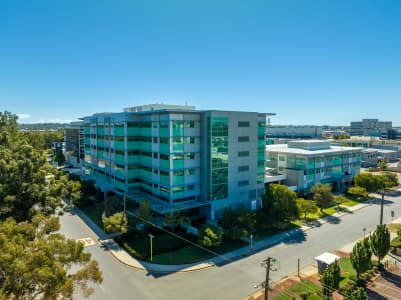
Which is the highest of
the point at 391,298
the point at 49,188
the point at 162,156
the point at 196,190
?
the point at 162,156

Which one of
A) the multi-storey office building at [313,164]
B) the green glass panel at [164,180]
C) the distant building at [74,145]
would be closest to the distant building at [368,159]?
the multi-storey office building at [313,164]

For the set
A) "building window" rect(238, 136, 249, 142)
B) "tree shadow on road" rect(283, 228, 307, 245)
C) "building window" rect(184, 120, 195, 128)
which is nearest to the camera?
"tree shadow on road" rect(283, 228, 307, 245)

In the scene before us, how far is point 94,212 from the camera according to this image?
49.0m

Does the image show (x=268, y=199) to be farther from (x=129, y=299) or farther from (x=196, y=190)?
(x=129, y=299)

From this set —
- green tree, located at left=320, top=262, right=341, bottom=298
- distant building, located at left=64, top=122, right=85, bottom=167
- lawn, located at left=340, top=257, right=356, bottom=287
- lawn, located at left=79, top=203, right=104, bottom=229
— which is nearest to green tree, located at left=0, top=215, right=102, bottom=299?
green tree, located at left=320, top=262, right=341, bottom=298

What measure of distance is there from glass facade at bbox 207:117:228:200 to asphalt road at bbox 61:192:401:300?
12.5 meters

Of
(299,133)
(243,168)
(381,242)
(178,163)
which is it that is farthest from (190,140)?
(299,133)

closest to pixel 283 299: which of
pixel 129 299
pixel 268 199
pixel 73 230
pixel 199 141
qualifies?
pixel 129 299

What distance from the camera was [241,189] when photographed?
47062 mm

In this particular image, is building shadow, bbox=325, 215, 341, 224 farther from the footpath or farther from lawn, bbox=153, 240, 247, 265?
lawn, bbox=153, 240, 247, 265

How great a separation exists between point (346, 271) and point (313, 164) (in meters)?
33.6

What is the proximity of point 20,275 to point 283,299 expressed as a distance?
68.7 ft

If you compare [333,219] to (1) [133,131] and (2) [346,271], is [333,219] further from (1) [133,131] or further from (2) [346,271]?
(1) [133,131]

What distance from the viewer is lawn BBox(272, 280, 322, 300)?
2478 cm
